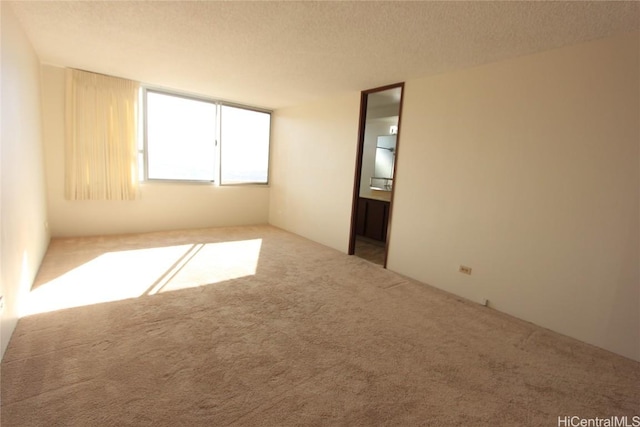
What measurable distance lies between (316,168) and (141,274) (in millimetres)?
3187

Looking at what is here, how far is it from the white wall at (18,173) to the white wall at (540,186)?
12.5 feet

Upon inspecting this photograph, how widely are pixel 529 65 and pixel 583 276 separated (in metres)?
1.96

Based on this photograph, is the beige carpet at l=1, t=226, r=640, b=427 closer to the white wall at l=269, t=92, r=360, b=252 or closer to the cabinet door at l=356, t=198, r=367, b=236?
the white wall at l=269, t=92, r=360, b=252

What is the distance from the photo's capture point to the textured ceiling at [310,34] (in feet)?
7.25

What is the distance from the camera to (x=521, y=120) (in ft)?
9.48

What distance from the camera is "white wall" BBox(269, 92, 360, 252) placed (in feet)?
15.8

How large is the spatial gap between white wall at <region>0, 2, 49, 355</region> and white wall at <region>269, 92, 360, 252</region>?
3.72 meters

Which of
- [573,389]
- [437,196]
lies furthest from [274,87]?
[573,389]

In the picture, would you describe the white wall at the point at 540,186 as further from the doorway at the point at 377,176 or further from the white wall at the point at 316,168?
the doorway at the point at 377,176

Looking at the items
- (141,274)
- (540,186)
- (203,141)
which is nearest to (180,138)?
(203,141)

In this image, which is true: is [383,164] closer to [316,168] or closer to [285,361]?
[316,168]

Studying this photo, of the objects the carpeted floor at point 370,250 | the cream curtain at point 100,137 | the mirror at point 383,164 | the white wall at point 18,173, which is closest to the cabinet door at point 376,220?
the carpeted floor at point 370,250

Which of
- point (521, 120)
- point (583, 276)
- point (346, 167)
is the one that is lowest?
point (583, 276)

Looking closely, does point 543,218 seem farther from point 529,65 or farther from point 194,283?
→ point 194,283
